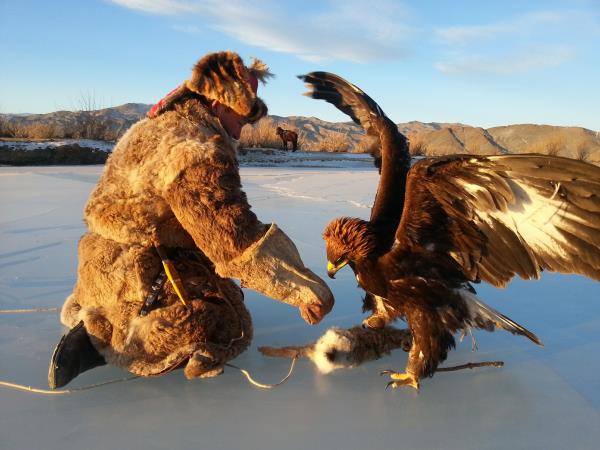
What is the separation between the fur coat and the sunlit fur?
0.36m

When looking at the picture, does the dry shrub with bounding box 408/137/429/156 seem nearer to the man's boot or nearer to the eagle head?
the eagle head

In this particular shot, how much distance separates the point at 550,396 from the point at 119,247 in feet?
5.62

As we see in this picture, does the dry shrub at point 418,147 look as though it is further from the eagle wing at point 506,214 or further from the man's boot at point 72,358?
the man's boot at point 72,358

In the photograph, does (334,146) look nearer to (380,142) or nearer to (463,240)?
(380,142)

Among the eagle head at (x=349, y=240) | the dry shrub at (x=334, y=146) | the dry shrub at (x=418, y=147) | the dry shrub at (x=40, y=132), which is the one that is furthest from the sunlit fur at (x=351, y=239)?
the dry shrub at (x=334, y=146)

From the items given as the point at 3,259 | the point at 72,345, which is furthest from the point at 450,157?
the point at 3,259

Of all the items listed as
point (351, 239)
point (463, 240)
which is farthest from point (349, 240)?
point (463, 240)

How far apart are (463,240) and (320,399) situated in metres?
0.81

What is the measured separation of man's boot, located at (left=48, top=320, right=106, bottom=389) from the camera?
1.76 metres

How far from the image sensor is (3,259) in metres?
3.31

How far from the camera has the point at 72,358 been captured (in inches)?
72.0

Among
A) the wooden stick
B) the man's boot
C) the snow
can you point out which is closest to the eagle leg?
the wooden stick

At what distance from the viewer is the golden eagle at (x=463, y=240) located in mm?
1717

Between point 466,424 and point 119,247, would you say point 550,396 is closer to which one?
point 466,424
